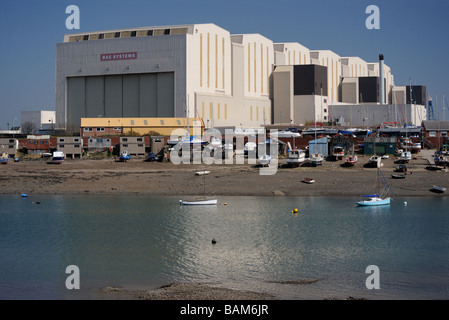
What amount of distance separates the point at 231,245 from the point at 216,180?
70.3 ft

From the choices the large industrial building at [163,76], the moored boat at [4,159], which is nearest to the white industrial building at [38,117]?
the large industrial building at [163,76]

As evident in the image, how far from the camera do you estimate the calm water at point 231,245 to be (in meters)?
24.6

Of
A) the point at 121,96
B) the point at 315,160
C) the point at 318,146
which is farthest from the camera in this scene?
the point at 121,96

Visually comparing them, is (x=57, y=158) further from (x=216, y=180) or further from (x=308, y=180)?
(x=308, y=180)

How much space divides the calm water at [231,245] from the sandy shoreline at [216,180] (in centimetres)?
170

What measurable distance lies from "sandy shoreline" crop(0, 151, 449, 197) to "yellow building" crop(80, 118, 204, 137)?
22.7 m

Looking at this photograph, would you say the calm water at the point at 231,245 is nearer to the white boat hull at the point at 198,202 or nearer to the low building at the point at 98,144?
the white boat hull at the point at 198,202

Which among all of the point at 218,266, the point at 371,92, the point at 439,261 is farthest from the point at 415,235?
the point at 371,92

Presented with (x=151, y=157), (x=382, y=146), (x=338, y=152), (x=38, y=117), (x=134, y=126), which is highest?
(x=38, y=117)

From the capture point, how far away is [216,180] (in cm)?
5400

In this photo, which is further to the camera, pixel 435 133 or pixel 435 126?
pixel 435 126

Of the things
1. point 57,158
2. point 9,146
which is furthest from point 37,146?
point 57,158

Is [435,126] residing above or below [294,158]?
above

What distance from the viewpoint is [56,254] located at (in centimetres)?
3108
